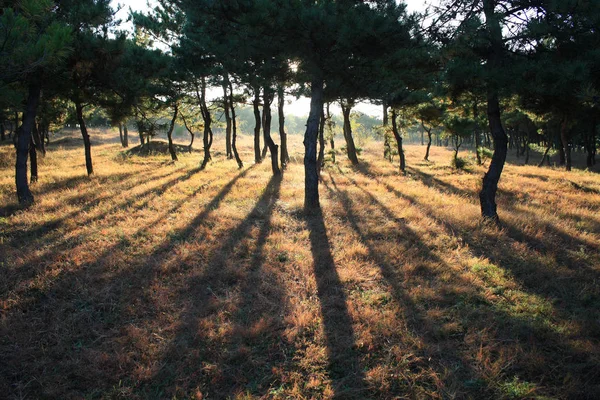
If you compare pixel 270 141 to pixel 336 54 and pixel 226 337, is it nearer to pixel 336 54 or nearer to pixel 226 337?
pixel 336 54

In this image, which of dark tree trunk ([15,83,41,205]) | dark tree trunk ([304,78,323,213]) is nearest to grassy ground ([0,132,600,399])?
dark tree trunk ([15,83,41,205])

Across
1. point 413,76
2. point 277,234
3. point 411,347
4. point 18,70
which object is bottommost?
point 411,347

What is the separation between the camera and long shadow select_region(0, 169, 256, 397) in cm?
353

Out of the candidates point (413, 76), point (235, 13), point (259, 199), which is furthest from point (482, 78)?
point (259, 199)

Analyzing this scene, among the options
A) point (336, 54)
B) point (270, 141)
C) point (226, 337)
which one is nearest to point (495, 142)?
point (336, 54)

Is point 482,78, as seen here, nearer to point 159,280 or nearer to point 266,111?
point 159,280

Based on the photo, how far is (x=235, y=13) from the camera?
26.9ft

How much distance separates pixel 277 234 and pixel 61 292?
172 inches

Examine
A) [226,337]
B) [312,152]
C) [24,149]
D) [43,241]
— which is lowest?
[226,337]

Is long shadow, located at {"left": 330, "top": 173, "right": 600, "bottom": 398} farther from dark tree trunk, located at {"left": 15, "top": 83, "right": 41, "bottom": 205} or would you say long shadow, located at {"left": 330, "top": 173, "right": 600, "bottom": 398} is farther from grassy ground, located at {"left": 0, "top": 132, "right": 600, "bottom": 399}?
dark tree trunk, located at {"left": 15, "top": 83, "right": 41, "bottom": 205}

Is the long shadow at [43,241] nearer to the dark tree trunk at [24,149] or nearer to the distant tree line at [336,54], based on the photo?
the dark tree trunk at [24,149]

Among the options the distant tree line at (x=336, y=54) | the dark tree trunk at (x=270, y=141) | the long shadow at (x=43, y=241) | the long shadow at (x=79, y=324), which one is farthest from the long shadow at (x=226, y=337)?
the dark tree trunk at (x=270, y=141)

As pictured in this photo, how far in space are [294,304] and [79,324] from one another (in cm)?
318

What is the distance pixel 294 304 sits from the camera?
4836mm
